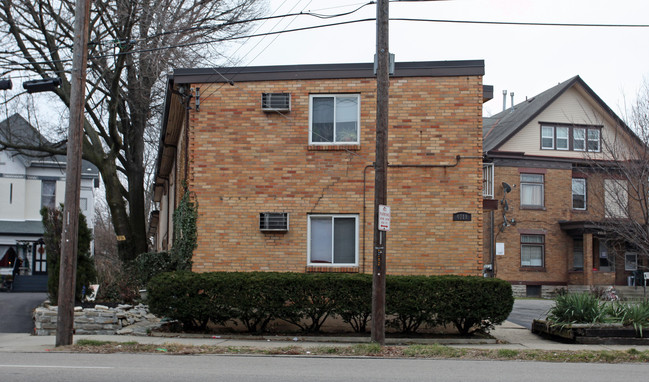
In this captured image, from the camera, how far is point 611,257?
3275 centimetres

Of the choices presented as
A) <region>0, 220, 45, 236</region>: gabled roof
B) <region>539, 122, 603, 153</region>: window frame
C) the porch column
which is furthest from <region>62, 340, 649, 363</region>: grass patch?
<region>0, 220, 45, 236</region>: gabled roof

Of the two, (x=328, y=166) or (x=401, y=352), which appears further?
(x=328, y=166)

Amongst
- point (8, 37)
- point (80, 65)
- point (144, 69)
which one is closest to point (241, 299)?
point (80, 65)

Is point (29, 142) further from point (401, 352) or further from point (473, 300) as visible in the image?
point (401, 352)

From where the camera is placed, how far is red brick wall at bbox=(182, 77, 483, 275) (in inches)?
603

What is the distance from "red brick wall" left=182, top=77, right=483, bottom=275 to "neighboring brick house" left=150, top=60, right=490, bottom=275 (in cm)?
2

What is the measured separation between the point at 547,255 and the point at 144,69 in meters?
20.2

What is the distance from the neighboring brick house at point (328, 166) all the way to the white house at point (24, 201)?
65.7 ft

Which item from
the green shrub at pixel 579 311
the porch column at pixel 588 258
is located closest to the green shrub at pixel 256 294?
the green shrub at pixel 579 311

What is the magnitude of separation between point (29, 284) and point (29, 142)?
6420 millimetres

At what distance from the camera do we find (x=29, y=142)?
1205 inches

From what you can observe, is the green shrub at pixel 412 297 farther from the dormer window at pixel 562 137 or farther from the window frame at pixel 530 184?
the dormer window at pixel 562 137

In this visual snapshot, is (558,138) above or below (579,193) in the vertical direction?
above

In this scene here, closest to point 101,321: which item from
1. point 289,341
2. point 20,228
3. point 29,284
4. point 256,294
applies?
point 256,294
